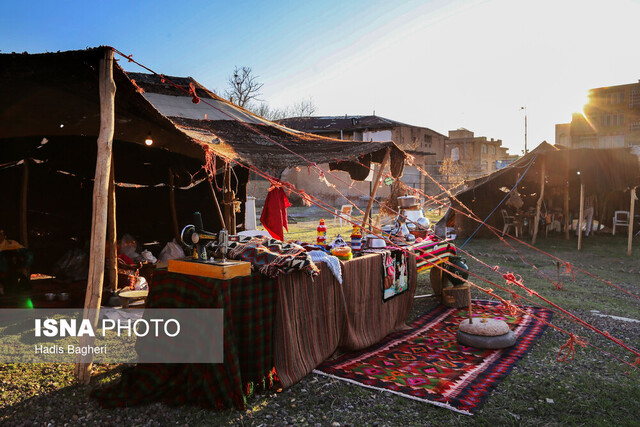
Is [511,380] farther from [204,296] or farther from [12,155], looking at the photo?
[12,155]

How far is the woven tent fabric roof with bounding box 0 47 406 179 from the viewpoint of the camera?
11.7 feet

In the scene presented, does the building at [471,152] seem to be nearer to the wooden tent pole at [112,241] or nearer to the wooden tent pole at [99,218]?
the wooden tent pole at [112,241]

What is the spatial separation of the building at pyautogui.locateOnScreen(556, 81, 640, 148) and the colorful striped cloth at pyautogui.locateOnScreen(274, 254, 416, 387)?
28415 mm

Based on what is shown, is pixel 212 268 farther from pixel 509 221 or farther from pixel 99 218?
pixel 509 221

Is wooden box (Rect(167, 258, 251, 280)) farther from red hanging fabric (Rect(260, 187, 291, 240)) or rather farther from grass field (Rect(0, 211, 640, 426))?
red hanging fabric (Rect(260, 187, 291, 240))

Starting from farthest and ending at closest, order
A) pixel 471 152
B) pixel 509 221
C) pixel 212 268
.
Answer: pixel 471 152 → pixel 509 221 → pixel 212 268

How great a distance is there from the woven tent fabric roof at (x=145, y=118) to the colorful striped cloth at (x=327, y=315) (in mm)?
1959

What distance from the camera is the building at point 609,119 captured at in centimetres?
2641

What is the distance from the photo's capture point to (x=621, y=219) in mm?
12711

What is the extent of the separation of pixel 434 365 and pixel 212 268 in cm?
220

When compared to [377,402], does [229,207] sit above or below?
above

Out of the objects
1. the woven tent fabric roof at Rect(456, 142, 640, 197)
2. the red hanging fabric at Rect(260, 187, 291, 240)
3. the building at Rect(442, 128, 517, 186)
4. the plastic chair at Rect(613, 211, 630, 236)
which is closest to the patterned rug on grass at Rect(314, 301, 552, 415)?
the red hanging fabric at Rect(260, 187, 291, 240)

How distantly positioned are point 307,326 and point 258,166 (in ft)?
7.54
